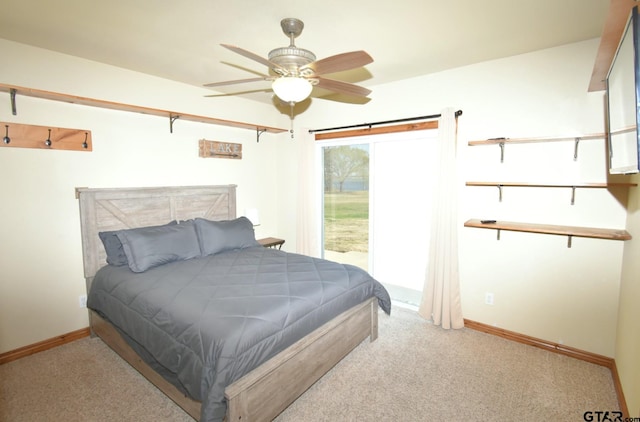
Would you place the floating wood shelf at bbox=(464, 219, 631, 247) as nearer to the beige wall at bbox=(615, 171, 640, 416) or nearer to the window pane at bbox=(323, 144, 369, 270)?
the beige wall at bbox=(615, 171, 640, 416)

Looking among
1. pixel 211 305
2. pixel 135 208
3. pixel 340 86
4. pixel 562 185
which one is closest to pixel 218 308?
pixel 211 305

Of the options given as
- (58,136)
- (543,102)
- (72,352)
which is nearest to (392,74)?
(543,102)

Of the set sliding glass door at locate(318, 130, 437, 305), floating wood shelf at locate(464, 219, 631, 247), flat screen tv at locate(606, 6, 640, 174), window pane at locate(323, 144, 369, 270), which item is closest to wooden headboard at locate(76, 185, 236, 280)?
window pane at locate(323, 144, 369, 270)

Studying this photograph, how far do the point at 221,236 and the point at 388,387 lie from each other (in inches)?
84.3

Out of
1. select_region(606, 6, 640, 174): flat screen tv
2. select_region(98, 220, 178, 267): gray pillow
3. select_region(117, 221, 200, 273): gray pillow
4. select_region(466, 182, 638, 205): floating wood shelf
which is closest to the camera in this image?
select_region(606, 6, 640, 174): flat screen tv

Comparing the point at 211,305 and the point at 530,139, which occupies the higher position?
the point at 530,139

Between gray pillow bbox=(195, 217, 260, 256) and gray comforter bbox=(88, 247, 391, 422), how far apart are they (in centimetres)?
26

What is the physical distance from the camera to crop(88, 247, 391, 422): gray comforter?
5.45ft

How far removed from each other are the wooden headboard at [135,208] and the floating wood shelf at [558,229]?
2.88 meters

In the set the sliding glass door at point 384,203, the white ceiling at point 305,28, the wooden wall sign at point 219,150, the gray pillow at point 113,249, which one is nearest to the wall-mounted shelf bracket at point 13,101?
the white ceiling at point 305,28

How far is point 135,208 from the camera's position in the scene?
3.16 m

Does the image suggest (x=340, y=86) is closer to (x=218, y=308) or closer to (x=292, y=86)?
(x=292, y=86)

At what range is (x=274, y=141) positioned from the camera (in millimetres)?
4648

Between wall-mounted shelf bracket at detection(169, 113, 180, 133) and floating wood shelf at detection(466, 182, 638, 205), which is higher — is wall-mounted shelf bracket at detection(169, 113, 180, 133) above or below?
above
